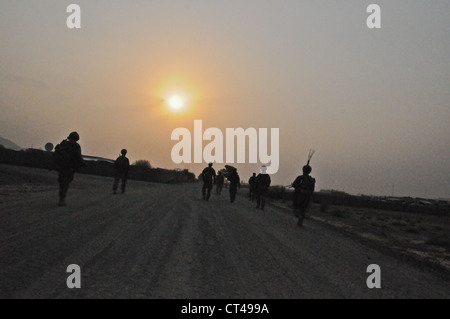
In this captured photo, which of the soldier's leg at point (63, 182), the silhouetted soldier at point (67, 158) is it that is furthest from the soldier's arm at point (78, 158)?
the soldier's leg at point (63, 182)

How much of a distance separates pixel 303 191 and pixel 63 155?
8.40 m

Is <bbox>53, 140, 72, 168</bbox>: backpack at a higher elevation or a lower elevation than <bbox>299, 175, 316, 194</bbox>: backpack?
higher

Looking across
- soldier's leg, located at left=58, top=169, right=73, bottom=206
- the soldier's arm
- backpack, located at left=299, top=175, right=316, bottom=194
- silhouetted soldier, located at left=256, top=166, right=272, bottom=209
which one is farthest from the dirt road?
silhouetted soldier, located at left=256, top=166, right=272, bottom=209

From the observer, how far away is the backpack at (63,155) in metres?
15.5

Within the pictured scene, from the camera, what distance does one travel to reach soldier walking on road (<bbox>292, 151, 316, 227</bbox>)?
1614 cm

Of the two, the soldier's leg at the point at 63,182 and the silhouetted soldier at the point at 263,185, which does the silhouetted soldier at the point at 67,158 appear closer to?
the soldier's leg at the point at 63,182

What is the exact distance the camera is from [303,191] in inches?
638

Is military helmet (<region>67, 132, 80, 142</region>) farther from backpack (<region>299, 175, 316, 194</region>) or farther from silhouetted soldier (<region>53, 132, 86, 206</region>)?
backpack (<region>299, 175, 316, 194</region>)

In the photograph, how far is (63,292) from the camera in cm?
509

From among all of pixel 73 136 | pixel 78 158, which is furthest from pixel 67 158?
pixel 73 136

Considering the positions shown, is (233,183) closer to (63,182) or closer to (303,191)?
(303,191)

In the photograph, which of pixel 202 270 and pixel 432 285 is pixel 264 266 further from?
pixel 432 285
